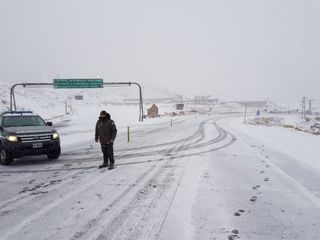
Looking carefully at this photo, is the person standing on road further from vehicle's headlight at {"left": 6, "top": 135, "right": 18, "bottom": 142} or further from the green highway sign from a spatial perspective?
the green highway sign

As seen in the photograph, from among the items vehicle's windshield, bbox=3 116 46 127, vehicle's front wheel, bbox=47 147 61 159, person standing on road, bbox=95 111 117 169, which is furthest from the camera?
vehicle's windshield, bbox=3 116 46 127

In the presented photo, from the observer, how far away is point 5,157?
1253 centimetres

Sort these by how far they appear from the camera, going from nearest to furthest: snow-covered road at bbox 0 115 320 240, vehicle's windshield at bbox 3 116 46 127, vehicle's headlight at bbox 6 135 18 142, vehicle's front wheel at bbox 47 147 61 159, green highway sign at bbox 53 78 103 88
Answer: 1. snow-covered road at bbox 0 115 320 240
2. vehicle's headlight at bbox 6 135 18 142
3. vehicle's front wheel at bbox 47 147 61 159
4. vehicle's windshield at bbox 3 116 46 127
5. green highway sign at bbox 53 78 103 88

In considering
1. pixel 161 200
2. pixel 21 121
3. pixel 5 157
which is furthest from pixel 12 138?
pixel 161 200

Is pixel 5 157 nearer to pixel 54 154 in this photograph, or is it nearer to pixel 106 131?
pixel 54 154

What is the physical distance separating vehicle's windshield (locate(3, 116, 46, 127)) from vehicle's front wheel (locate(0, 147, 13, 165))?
122cm

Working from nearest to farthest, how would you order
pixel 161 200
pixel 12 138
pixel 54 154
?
pixel 161 200 → pixel 12 138 → pixel 54 154

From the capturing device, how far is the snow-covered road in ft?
18.5

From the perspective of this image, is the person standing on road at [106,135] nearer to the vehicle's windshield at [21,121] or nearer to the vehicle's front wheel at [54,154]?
the vehicle's front wheel at [54,154]

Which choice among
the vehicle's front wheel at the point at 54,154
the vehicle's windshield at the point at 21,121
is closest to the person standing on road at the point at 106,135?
the vehicle's front wheel at the point at 54,154

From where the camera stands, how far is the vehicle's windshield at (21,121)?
1364 centimetres

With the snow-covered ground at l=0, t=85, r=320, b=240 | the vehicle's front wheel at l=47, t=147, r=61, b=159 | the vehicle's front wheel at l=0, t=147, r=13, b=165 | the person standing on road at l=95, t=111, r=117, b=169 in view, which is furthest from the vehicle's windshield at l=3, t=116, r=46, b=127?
the person standing on road at l=95, t=111, r=117, b=169

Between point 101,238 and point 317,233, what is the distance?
3282 millimetres

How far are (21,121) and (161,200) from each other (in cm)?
861
